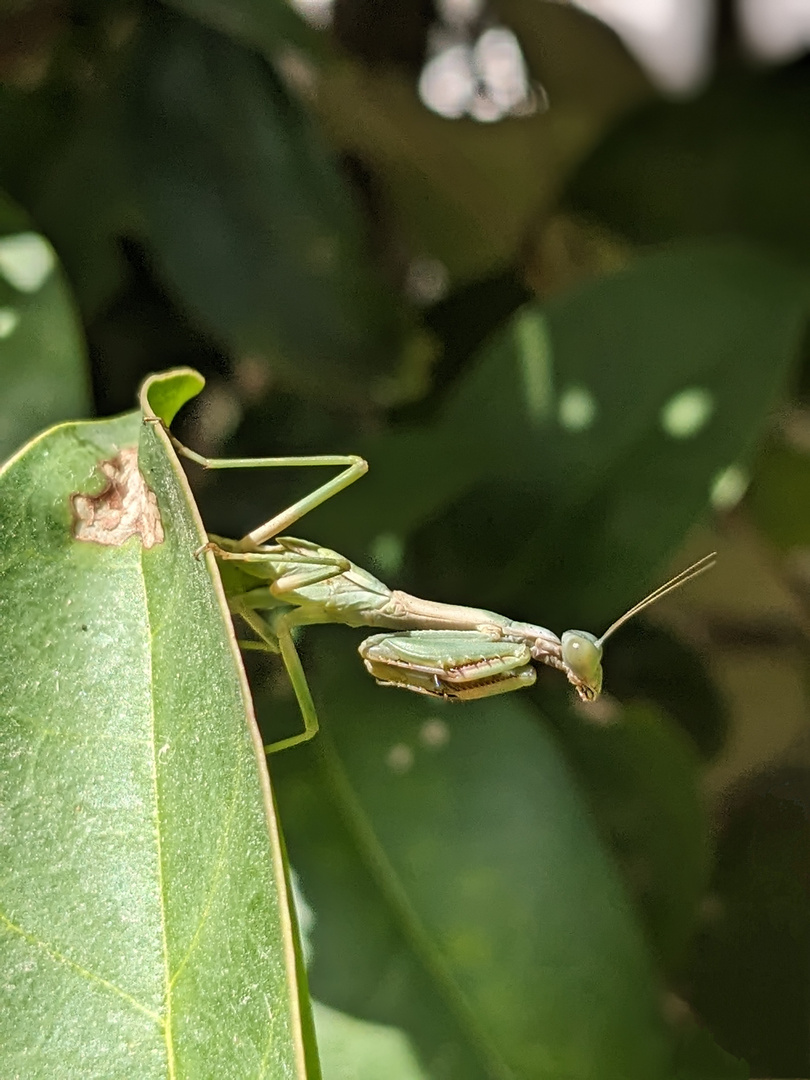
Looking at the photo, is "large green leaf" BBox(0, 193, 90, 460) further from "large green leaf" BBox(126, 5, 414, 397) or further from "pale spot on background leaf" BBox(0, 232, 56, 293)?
"large green leaf" BBox(126, 5, 414, 397)

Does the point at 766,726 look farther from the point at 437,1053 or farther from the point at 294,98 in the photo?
the point at 294,98

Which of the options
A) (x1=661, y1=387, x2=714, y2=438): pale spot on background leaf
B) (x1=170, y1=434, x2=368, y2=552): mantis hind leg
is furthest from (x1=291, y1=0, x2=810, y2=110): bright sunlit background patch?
(x1=170, y1=434, x2=368, y2=552): mantis hind leg

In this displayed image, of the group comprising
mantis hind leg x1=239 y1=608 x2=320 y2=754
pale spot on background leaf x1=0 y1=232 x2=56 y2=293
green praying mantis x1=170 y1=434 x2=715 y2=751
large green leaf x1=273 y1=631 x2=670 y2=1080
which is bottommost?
large green leaf x1=273 y1=631 x2=670 y2=1080

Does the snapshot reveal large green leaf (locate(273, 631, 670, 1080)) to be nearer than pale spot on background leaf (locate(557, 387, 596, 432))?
Yes

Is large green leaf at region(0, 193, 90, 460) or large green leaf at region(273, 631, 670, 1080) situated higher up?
large green leaf at region(0, 193, 90, 460)

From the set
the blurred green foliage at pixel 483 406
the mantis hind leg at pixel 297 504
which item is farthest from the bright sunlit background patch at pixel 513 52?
the mantis hind leg at pixel 297 504

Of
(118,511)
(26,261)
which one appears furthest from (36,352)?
(118,511)

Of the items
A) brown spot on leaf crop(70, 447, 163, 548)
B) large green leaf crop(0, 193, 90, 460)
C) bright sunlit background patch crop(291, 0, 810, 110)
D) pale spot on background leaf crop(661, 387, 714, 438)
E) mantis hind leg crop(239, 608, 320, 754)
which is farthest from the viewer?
bright sunlit background patch crop(291, 0, 810, 110)
